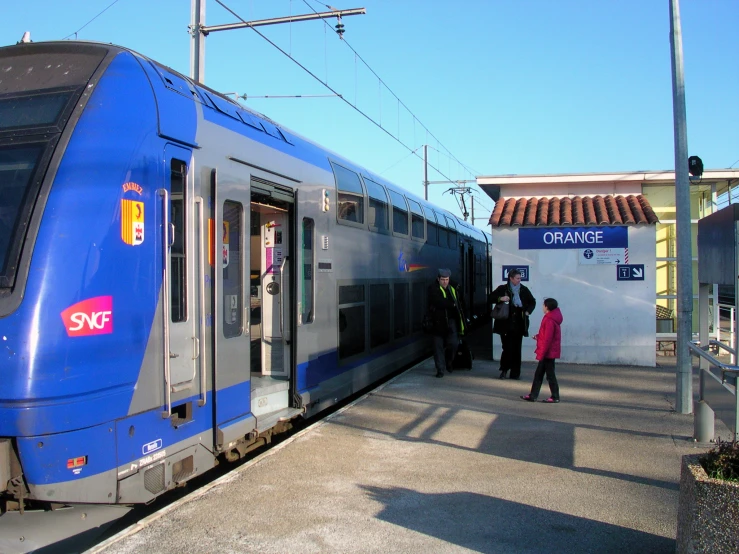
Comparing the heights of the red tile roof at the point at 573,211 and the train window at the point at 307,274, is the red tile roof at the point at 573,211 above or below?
above

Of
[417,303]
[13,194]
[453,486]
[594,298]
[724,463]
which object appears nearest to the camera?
[724,463]

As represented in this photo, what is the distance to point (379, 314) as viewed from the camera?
10.8 meters

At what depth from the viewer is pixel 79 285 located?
4.23 m

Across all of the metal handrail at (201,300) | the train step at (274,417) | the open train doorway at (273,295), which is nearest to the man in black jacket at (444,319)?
the open train doorway at (273,295)

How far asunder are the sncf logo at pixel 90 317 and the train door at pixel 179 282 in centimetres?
55

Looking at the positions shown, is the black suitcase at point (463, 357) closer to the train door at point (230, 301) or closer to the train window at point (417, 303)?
the train window at point (417, 303)

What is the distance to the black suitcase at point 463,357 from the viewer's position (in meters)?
12.0

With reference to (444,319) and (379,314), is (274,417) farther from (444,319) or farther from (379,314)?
(444,319)

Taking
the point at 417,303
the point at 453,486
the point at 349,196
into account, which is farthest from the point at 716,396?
the point at 417,303

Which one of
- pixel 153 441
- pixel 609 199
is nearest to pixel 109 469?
pixel 153 441

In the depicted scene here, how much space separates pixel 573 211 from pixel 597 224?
681 mm

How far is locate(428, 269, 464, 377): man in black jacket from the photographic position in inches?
448

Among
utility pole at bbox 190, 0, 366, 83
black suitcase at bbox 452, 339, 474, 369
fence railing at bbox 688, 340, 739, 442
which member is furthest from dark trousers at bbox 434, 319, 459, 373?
utility pole at bbox 190, 0, 366, 83

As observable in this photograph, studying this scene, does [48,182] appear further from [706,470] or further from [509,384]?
[509,384]
